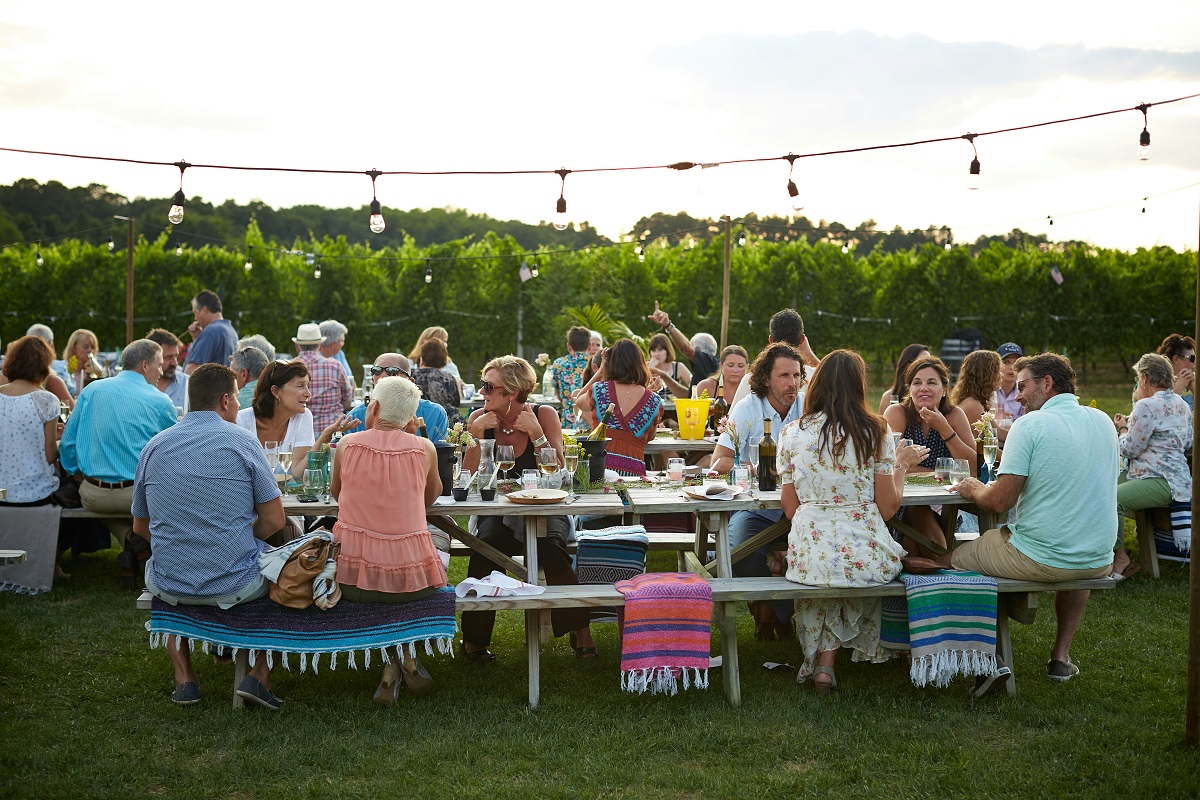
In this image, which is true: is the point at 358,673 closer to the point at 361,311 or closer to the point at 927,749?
the point at 927,749

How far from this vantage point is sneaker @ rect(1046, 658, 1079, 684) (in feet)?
13.9

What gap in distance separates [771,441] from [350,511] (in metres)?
1.90

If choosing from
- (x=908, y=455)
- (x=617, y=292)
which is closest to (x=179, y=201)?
(x=908, y=455)

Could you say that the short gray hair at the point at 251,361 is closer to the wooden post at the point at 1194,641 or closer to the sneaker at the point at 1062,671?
the sneaker at the point at 1062,671

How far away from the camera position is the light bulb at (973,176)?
6.11 meters

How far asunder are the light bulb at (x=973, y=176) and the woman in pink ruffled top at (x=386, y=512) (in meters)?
3.98

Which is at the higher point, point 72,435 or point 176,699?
point 72,435

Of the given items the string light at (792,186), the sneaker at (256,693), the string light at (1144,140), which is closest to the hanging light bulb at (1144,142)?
the string light at (1144,140)

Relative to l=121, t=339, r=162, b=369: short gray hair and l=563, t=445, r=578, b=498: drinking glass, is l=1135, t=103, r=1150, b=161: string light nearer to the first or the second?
l=563, t=445, r=578, b=498: drinking glass

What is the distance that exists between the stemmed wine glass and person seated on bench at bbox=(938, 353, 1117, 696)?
205cm

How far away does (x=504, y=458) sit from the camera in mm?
4535

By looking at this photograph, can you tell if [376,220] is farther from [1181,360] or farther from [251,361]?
[1181,360]

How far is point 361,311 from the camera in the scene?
20328mm

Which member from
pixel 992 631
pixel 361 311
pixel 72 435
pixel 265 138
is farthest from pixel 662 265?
pixel 992 631
